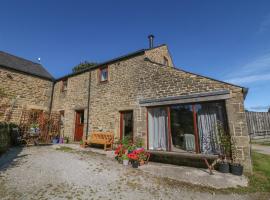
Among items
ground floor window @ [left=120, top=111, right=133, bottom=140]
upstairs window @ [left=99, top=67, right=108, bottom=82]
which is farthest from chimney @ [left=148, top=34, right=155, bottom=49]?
ground floor window @ [left=120, top=111, right=133, bottom=140]

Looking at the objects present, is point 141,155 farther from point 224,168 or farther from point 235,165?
point 235,165

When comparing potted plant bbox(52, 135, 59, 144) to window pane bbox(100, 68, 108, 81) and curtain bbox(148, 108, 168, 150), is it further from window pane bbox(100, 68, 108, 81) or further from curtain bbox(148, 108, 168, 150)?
curtain bbox(148, 108, 168, 150)

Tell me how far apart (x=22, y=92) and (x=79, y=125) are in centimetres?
493

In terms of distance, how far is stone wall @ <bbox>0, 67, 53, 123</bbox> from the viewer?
10.8 m

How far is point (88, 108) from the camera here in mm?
10539

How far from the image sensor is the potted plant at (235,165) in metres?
4.89

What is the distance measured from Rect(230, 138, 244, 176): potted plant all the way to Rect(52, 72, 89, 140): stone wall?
8316 mm

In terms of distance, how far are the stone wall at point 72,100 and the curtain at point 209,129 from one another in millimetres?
7274

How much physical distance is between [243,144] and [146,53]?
5.90m

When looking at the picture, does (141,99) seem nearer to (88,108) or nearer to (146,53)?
(146,53)

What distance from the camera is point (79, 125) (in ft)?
36.5

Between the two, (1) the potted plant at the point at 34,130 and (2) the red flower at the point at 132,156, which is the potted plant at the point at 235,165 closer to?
(2) the red flower at the point at 132,156

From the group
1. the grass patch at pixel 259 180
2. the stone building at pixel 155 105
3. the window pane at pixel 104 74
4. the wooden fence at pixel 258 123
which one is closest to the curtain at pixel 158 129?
the stone building at pixel 155 105

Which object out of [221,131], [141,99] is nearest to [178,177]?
[221,131]
